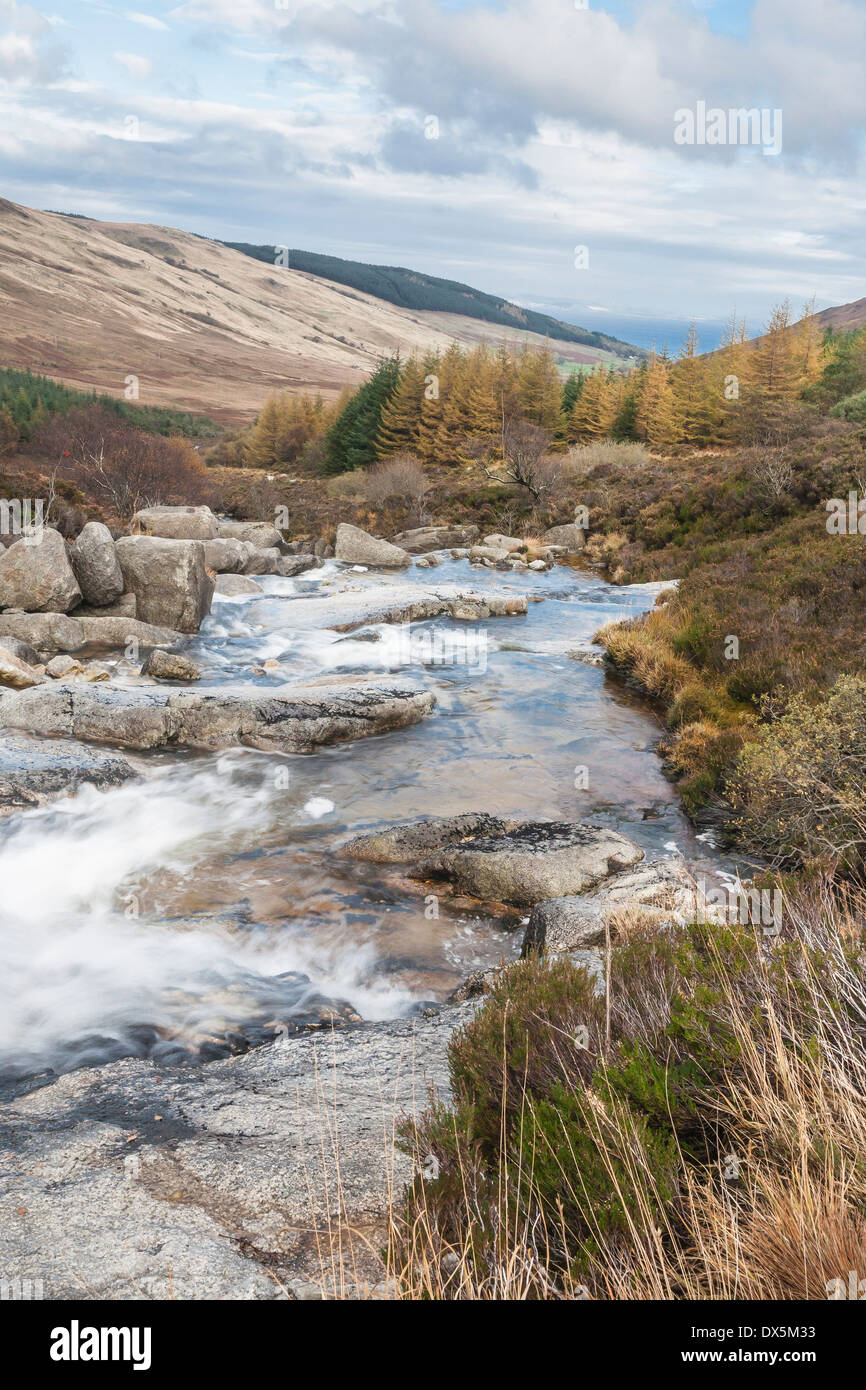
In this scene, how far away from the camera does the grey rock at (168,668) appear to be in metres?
14.7

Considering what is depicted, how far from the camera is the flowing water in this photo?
5.97 metres

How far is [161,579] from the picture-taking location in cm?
1797

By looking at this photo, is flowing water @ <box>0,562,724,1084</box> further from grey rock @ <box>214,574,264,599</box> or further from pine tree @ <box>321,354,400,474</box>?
pine tree @ <box>321,354,400,474</box>

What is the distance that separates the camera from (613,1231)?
8.37 feet

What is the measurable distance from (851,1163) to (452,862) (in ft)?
18.7

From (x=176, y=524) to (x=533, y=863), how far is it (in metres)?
20.9

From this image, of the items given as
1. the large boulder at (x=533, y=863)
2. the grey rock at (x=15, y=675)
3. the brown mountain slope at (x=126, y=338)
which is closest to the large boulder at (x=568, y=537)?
the grey rock at (x=15, y=675)

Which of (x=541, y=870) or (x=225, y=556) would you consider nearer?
(x=541, y=870)

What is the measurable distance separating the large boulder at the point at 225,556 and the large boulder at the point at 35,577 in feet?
26.7

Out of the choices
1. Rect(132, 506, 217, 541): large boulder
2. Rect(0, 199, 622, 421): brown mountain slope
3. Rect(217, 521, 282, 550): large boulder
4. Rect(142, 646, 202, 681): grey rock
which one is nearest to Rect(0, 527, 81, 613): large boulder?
Rect(142, 646, 202, 681): grey rock

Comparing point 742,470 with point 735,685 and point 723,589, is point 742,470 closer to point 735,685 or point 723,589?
point 723,589
